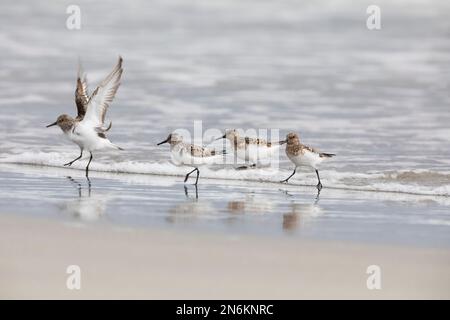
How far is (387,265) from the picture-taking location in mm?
6270

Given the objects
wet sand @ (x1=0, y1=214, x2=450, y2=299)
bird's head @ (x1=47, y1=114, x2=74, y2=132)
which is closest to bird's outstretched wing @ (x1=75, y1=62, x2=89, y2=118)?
bird's head @ (x1=47, y1=114, x2=74, y2=132)

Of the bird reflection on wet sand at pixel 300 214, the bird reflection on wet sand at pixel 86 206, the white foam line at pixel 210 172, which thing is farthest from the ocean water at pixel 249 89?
the bird reflection on wet sand at pixel 86 206

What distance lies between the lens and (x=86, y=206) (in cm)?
809

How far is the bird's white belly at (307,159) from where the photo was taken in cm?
998

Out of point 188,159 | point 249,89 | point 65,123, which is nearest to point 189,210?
point 188,159

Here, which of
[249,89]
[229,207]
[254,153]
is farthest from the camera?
[249,89]

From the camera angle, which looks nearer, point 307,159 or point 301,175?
point 307,159

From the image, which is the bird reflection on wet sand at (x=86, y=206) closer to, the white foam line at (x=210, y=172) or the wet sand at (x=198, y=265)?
the wet sand at (x=198, y=265)

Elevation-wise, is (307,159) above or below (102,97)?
below

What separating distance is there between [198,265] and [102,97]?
436 centimetres

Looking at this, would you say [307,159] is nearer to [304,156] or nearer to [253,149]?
[304,156]

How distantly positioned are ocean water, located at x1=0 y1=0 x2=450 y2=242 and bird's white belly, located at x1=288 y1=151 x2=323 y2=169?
219mm
